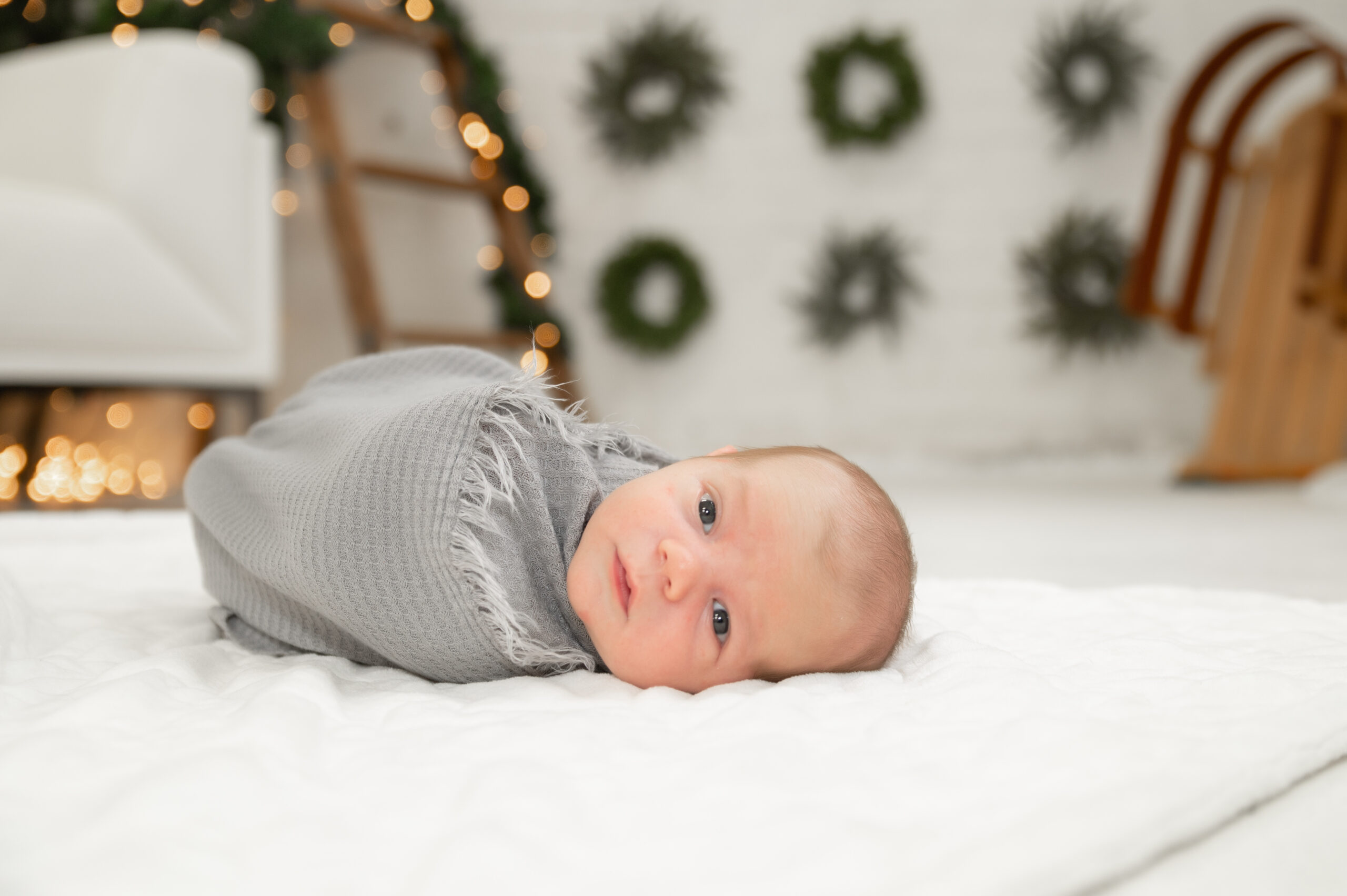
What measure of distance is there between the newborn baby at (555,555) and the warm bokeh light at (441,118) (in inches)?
106

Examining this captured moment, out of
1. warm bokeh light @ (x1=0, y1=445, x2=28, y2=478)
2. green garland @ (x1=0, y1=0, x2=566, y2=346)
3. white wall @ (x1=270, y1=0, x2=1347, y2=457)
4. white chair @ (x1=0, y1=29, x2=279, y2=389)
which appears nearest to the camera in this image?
white chair @ (x1=0, y1=29, x2=279, y2=389)

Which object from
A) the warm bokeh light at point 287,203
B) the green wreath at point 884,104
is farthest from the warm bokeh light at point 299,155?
the green wreath at point 884,104

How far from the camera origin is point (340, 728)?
54 centimetres

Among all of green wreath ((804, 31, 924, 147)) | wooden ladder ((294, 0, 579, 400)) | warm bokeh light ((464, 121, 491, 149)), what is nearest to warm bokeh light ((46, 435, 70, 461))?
wooden ladder ((294, 0, 579, 400))

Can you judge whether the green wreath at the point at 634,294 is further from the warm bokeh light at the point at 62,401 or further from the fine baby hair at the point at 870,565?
the fine baby hair at the point at 870,565

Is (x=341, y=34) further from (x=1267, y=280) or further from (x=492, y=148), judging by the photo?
(x=1267, y=280)

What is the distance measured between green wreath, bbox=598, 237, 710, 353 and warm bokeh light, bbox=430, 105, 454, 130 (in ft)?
2.31

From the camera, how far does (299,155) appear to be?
3012 mm

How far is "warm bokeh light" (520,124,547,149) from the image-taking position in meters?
3.27

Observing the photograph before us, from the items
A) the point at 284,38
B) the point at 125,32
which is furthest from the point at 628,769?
the point at 125,32

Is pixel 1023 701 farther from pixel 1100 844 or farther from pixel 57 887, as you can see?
pixel 57 887

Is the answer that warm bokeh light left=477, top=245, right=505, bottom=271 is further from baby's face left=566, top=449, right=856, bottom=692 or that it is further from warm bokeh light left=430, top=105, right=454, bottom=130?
baby's face left=566, top=449, right=856, bottom=692

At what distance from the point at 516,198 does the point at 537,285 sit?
0.31 metres

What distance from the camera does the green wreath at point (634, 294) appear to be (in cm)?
320
